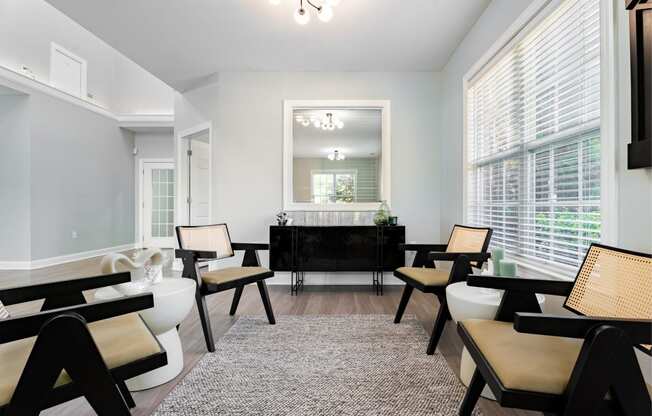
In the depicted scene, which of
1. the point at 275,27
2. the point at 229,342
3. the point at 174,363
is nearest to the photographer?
the point at 174,363

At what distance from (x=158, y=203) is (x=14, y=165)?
2595 mm

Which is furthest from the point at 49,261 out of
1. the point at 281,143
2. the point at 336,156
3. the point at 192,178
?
the point at 336,156

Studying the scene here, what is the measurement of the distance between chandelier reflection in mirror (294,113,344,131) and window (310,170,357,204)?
0.57 meters

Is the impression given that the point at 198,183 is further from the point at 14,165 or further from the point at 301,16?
the point at 301,16

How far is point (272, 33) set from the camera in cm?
320

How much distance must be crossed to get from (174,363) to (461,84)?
3507mm

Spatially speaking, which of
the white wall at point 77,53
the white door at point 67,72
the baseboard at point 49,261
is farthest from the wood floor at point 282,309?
the white wall at point 77,53

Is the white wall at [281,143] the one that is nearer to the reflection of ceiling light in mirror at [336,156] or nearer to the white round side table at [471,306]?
the reflection of ceiling light in mirror at [336,156]

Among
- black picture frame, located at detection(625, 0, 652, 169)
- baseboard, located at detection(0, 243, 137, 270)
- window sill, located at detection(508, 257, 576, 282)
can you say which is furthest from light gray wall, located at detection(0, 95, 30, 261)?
black picture frame, located at detection(625, 0, 652, 169)

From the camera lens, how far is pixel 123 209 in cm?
697

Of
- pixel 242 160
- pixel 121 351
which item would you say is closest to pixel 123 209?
pixel 242 160

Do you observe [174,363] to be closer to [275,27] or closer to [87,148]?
[275,27]

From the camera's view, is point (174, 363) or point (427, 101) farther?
point (427, 101)

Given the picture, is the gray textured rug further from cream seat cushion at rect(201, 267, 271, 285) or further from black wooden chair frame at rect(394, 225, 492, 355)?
cream seat cushion at rect(201, 267, 271, 285)
